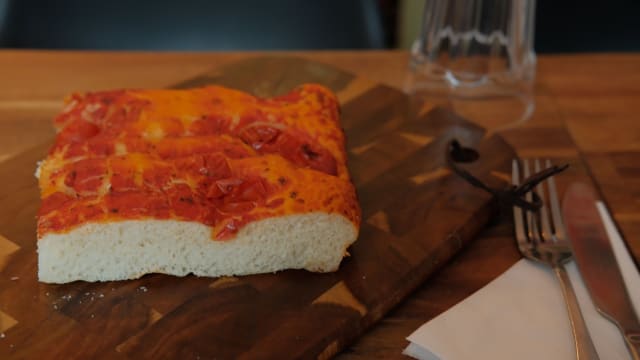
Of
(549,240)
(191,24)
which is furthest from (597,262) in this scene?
(191,24)

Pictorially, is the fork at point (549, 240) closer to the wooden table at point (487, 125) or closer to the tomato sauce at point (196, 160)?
the wooden table at point (487, 125)

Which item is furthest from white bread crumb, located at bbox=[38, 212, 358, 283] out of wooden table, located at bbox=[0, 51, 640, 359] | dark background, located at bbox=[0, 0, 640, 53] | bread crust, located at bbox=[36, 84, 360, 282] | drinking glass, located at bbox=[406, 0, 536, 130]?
dark background, located at bbox=[0, 0, 640, 53]

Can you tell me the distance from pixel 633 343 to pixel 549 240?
0.21 m

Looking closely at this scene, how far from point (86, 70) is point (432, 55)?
634mm

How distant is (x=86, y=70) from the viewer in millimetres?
1579

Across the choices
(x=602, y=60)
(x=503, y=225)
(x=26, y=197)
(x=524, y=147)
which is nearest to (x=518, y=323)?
(x=503, y=225)

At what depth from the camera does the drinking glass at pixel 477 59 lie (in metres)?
1.50

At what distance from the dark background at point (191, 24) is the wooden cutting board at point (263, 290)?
2.08ft

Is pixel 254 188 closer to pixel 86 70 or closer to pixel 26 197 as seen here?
pixel 26 197

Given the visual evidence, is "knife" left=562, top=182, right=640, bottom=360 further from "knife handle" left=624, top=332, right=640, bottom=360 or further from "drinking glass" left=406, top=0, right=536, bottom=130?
"drinking glass" left=406, top=0, right=536, bottom=130

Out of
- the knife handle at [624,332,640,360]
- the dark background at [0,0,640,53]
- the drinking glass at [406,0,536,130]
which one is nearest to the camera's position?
the knife handle at [624,332,640,360]

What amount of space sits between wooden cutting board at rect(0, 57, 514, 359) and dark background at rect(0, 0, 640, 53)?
2.08ft

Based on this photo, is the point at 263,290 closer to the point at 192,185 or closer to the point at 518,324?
the point at 192,185

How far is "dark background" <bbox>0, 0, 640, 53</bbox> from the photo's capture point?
1.85 m
